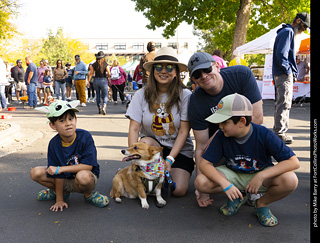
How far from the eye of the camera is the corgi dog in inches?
125

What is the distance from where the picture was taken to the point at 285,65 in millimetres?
5711

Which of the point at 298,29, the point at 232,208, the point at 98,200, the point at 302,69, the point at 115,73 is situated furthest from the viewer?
the point at 302,69

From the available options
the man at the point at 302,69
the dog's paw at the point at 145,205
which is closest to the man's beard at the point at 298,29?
the dog's paw at the point at 145,205

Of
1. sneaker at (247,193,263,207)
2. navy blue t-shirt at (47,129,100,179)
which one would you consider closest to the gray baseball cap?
navy blue t-shirt at (47,129,100,179)

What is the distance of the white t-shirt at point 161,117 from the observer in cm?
373

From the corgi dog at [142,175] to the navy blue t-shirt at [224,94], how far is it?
59 centimetres

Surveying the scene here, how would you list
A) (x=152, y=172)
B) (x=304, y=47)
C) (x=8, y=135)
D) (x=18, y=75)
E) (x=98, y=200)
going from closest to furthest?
(x=152, y=172) < (x=98, y=200) < (x=8, y=135) < (x=304, y=47) < (x=18, y=75)

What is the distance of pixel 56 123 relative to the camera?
10.4 feet

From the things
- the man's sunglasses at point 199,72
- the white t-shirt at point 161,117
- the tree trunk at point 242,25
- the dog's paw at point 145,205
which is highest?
the tree trunk at point 242,25

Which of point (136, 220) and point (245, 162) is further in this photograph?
point (136, 220)

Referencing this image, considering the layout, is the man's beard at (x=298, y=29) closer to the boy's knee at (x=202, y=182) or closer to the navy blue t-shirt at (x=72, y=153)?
the boy's knee at (x=202, y=182)

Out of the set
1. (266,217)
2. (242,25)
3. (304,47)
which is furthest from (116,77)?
(266,217)

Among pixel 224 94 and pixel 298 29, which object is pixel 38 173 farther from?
pixel 298 29

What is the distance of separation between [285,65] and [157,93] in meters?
3.18
